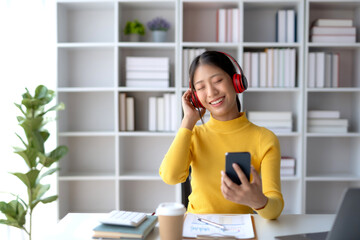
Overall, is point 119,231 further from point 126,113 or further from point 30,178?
point 126,113

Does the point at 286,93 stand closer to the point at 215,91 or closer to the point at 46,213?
the point at 215,91

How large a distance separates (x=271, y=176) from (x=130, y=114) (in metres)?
1.78

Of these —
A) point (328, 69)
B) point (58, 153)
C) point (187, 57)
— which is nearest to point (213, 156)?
point (58, 153)

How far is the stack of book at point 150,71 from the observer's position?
3020 millimetres

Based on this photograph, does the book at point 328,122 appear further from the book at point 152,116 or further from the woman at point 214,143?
the woman at point 214,143

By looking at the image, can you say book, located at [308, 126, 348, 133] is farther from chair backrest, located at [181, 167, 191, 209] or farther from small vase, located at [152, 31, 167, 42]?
chair backrest, located at [181, 167, 191, 209]

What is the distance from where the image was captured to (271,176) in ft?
4.83

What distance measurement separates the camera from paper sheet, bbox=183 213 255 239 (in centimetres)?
117

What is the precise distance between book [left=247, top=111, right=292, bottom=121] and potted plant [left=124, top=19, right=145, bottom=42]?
3.56ft

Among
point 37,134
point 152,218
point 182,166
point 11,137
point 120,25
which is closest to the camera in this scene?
point 152,218

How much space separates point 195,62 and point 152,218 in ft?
2.26

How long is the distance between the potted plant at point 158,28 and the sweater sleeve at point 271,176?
67.2 inches

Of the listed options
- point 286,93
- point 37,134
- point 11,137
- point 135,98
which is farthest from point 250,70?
point 11,137

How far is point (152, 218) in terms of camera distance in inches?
A: 49.7
